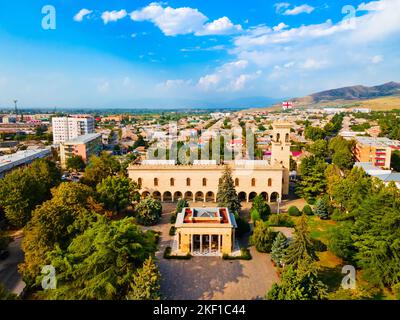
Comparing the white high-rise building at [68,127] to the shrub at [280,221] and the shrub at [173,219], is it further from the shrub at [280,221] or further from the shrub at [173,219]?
the shrub at [280,221]

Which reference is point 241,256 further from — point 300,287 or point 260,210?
point 260,210

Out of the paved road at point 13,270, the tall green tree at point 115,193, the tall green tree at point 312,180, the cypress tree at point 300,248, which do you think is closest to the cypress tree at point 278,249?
the cypress tree at point 300,248

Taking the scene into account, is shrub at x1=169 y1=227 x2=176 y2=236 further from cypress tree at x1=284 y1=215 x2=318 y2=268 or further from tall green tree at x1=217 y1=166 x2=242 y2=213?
cypress tree at x1=284 y1=215 x2=318 y2=268

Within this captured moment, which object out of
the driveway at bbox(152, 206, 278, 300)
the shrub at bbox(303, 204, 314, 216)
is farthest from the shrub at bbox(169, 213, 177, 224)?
the shrub at bbox(303, 204, 314, 216)

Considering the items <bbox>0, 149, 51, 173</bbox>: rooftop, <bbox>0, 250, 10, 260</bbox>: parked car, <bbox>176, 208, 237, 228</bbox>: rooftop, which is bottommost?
<bbox>0, 250, 10, 260</bbox>: parked car

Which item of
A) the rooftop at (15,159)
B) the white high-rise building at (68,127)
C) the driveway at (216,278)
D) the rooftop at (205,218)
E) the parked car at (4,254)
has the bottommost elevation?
the driveway at (216,278)

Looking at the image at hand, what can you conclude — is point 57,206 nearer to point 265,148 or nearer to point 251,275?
point 251,275

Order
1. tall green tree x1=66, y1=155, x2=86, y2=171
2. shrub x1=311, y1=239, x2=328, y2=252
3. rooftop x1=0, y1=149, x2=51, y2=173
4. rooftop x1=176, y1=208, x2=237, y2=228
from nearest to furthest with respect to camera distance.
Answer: rooftop x1=176, y1=208, x2=237, y2=228
shrub x1=311, y1=239, x2=328, y2=252
rooftop x1=0, y1=149, x2=51, y2=173
tall green tree x1=66, y1=155, x2=86, y2=171
